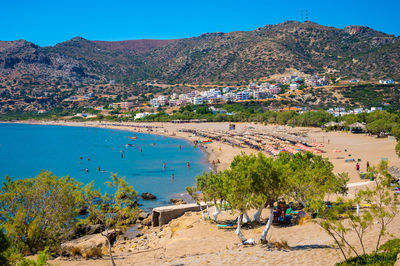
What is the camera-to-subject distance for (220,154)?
4928 cm

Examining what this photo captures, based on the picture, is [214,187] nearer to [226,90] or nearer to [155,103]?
[155,103]

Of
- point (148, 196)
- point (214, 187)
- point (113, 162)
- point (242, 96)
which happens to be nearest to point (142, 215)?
point (148, 196)

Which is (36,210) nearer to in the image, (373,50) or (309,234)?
(309,234)

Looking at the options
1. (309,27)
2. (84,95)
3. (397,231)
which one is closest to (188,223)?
(397,231)

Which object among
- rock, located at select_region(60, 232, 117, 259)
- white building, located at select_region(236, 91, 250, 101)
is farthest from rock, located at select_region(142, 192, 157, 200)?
white building, located at select_region(236, 91, 250, 101)

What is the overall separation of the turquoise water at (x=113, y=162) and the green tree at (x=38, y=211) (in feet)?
35.6

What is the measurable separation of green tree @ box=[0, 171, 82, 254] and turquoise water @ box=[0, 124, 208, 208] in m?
10.8

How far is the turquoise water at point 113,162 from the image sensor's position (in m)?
34.8

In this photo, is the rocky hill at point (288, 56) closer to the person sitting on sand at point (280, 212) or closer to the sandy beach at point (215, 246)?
the person sitting on sand at point (280, 212)

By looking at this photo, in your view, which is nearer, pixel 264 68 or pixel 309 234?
pixel 309 234

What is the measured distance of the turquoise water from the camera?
34.8 metres

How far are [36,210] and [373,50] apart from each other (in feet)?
553

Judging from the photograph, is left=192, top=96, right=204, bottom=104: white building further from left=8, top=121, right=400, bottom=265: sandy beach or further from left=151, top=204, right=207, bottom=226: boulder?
left=151, top=204, right=207, bottom=226: boulder

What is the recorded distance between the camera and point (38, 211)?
49.3ft
